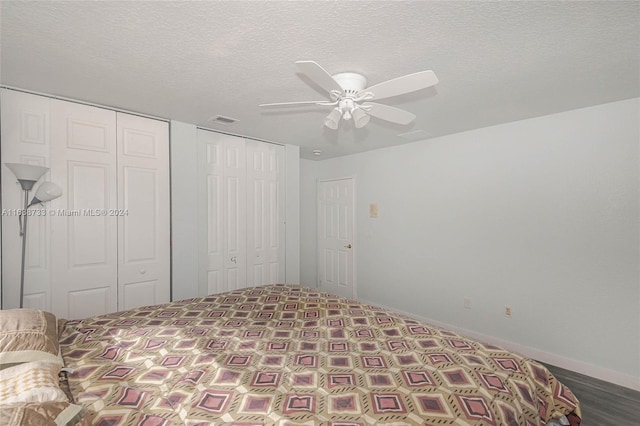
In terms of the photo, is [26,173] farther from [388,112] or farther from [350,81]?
[388,112]

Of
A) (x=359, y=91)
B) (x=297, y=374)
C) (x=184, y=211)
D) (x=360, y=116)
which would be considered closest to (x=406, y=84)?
(x=359, y=91)

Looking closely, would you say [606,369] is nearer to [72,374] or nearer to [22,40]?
[72,374]

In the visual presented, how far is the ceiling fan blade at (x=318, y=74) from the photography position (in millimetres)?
1517

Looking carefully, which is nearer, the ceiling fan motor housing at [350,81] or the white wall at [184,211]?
the ceiling fan motor housing at [350,81]

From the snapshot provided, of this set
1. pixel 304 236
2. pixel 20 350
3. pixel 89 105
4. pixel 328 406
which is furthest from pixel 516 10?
pixel 304 236

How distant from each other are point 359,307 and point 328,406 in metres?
1.17

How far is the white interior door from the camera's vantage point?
193 inches

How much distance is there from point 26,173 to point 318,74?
2311 mm

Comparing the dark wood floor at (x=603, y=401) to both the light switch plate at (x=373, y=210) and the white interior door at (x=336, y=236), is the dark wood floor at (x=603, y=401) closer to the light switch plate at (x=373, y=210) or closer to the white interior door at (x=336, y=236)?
the light switch plate at (x=373, y=210)

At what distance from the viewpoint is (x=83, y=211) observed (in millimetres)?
2746

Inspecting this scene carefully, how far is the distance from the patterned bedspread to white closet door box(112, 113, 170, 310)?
0.98 metres

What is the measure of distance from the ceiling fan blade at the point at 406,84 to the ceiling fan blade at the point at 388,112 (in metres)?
0.15

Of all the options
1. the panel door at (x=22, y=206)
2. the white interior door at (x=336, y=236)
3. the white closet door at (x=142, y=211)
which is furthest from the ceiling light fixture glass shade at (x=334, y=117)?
the white interior door at (x=336, y=236)

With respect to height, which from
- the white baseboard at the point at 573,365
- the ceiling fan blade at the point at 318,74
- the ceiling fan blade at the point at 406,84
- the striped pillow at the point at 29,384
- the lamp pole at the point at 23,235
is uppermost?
the ceiling fan blade at the point at 318,74
